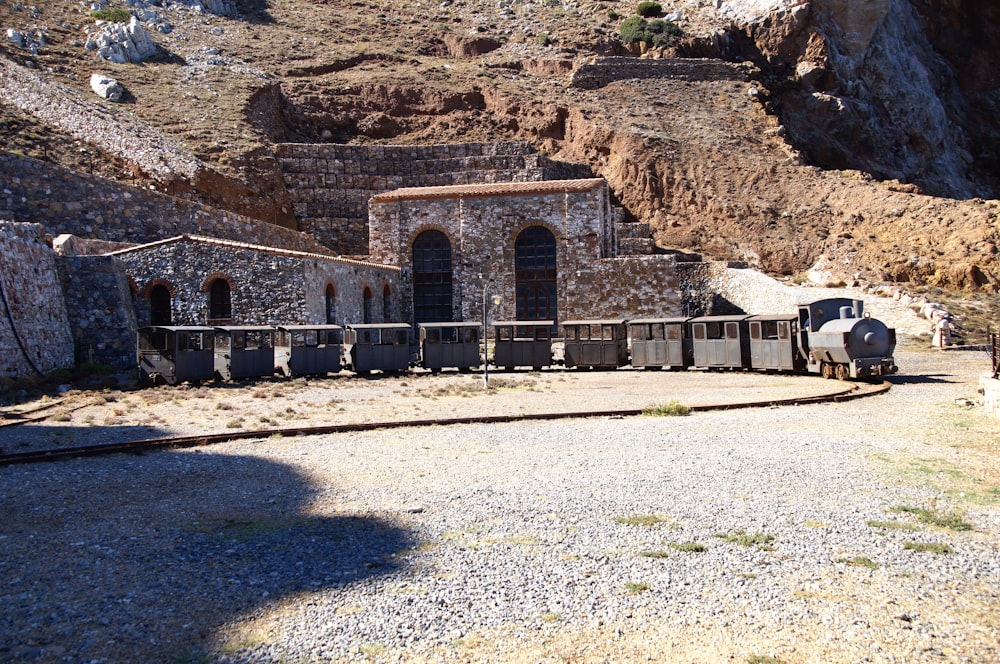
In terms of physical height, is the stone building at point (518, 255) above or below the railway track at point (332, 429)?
above

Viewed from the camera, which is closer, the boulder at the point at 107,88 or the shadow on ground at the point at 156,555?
the shadow on ground at the point at 156,555

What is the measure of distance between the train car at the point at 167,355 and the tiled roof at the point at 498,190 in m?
15.0

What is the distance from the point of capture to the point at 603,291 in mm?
32031

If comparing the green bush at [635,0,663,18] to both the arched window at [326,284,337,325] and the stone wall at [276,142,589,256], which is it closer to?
the stone wall at [276,142,589,256]

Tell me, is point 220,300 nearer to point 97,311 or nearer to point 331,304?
point 331,304

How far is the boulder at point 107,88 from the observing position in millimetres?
39094

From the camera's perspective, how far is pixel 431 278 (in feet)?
112

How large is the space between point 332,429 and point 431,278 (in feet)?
71.2

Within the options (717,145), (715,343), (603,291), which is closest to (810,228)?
(717,145)

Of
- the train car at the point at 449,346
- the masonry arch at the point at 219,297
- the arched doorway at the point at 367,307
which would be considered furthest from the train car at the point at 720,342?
the masonry arch at the point at 219,297

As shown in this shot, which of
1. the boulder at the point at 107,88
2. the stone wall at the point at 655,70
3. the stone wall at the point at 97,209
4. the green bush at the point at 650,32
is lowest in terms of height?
the stone wall at the point at 97,209

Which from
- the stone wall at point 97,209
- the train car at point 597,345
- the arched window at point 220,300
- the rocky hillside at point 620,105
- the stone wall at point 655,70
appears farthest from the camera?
the stone wall at point 655,70

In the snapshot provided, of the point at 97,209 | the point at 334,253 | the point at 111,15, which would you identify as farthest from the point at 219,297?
the point at 111,15

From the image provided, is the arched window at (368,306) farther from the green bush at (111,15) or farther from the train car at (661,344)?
the green bush at (111,15)
